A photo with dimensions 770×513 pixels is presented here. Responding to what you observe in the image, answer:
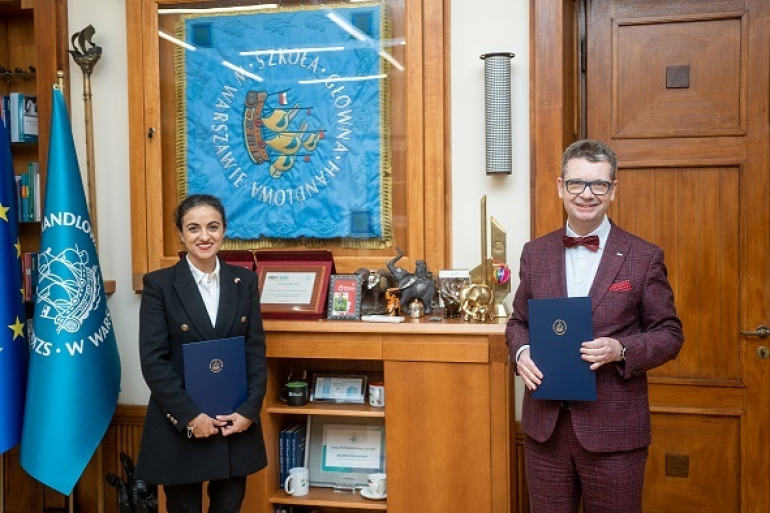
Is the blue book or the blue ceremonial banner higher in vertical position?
the blue ceremonial banner

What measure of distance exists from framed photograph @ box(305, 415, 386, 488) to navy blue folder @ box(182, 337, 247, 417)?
76 centimetres

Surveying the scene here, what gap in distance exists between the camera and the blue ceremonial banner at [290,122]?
335cm

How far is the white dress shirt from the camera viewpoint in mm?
2629

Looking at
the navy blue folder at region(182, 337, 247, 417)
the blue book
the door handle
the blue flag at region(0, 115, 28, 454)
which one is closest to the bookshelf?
the blue flag at region(0, 115, 28, 454)

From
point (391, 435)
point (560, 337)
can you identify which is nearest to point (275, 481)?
point (391, 435)

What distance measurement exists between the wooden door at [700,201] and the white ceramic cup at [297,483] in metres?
1.43

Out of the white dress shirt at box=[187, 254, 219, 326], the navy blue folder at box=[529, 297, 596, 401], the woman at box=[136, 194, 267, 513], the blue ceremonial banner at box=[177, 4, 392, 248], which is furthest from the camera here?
the blue ceremonial banner at box=[177, 4, 392, 248]

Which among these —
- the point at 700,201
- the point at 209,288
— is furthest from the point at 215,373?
the point at 700,201

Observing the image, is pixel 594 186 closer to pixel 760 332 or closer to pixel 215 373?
pixel 215 373

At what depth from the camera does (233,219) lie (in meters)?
3.50

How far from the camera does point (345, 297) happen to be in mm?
3170

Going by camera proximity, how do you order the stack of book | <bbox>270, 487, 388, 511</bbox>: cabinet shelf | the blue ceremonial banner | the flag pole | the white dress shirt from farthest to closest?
the flag pole, the blue ceremonial banner, the stack of book, <bbox>270, 487, 388, 511</bbox>: cabinet shelf, the white dress shirt

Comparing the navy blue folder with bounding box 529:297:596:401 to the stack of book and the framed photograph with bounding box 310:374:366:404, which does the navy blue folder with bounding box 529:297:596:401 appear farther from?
the stack of book

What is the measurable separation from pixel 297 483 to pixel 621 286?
1.70m
